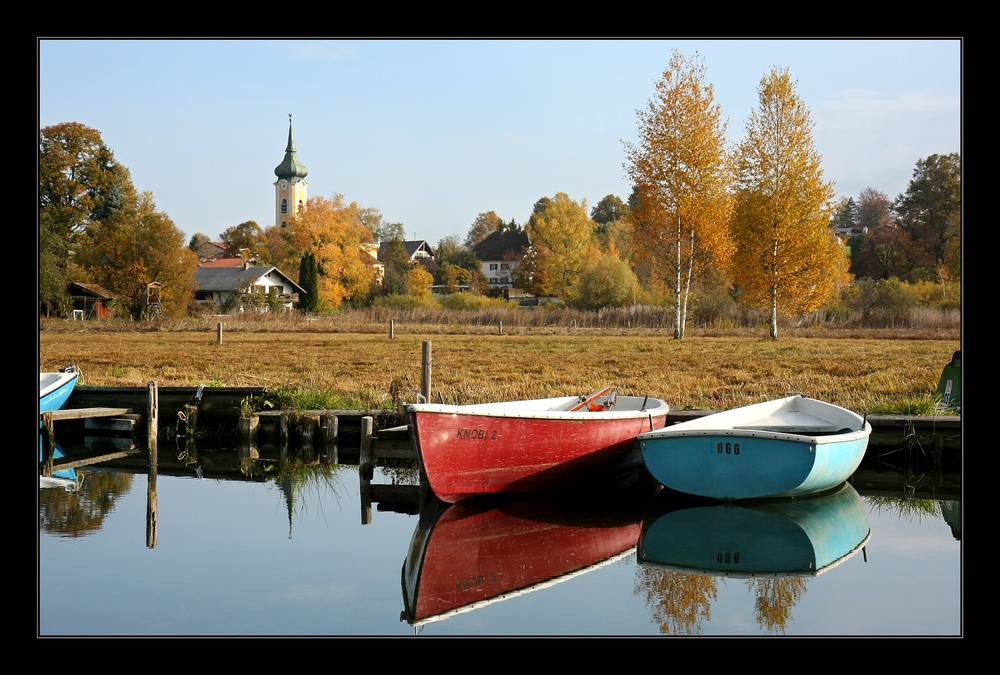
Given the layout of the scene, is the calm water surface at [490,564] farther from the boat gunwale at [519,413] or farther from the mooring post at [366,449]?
the boat gunwale at [519,413]

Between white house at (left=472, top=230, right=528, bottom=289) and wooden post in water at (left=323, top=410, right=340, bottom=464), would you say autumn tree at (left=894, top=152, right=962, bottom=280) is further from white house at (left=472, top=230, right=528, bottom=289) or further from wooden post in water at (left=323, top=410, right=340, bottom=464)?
wooden post in water at (left=323, top=410, right=340, bottom=464)

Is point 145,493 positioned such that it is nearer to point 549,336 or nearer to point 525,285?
point 549,336

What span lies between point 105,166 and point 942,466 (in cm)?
5947

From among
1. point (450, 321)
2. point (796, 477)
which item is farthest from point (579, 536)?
point (450, 321)

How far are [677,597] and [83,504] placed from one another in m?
7.67

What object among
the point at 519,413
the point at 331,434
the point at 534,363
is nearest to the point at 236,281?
the point at 534,363

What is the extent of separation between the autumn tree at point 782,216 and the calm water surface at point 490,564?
25.8m

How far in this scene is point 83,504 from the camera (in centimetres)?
1220

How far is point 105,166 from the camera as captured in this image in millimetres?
62969

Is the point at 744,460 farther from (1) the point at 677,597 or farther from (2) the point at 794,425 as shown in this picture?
(1) the point at 677,597

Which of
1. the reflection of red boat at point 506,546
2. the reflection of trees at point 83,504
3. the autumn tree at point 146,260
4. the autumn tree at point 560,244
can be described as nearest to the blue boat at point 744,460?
the reflection of red boat at point 506,546

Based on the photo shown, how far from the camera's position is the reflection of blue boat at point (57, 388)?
17.7 meters

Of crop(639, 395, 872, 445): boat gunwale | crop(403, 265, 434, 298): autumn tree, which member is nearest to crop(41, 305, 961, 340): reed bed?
crop(403, 265, 434, 298): autumn tree

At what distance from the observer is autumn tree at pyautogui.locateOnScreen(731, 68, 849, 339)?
3772 centimetres
